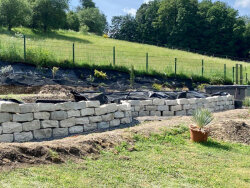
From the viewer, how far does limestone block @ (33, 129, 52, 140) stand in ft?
22.0

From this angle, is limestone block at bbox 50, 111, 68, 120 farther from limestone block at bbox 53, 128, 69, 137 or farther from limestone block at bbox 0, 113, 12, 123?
limestone block at bbox 0, 113, 12, 123

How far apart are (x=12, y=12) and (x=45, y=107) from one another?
100.0ft

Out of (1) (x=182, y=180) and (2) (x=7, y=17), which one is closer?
(1) (x=182, y=180)

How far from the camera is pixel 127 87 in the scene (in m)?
16.0

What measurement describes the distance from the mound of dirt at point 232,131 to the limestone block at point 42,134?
4234mm

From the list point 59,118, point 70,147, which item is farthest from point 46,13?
point 70,147

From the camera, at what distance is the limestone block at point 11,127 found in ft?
20.4

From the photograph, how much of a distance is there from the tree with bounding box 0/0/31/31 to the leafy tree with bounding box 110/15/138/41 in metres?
39.0

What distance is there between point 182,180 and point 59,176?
6.28 ft

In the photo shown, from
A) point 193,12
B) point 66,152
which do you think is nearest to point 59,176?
point 66,152

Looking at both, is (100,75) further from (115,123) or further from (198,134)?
(198,134)

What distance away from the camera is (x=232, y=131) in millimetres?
7965

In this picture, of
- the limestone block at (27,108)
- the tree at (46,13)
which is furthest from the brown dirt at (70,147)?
→ the tree at (46,13)

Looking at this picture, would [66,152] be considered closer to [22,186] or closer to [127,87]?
[22,186]
